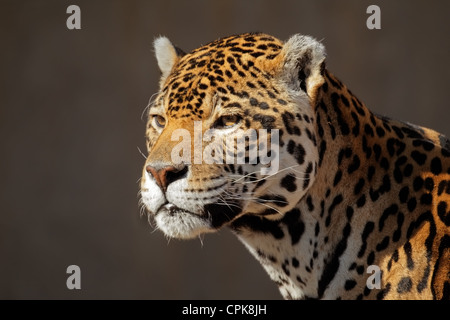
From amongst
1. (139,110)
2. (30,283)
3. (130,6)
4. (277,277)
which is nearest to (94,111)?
(139,110)

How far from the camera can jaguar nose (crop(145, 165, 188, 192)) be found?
516cm

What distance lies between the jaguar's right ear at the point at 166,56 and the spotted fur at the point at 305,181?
31 centimetres

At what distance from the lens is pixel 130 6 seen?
39.5ft

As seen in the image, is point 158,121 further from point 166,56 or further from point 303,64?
point 303,64

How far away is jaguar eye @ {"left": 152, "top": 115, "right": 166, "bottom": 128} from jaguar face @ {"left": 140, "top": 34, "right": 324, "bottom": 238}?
0.62 ft

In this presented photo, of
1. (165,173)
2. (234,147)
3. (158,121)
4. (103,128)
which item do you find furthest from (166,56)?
(103,128)

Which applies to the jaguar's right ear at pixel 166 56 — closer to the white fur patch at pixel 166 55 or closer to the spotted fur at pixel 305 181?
the white fur patch at pixel 166 55

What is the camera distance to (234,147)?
211 inches

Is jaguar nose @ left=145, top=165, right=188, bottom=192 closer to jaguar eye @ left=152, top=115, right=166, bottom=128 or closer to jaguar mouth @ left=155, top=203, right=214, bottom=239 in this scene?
jaguar mouth @ left=155, top=203, right=214, bottom=239

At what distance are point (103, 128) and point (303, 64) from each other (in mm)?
6900

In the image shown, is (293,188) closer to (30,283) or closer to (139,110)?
(139,110)

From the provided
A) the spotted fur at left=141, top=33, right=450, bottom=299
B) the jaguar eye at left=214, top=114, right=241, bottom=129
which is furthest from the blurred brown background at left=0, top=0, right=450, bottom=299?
the jaguar eye at left=214, top=114, right=241, bottom=129

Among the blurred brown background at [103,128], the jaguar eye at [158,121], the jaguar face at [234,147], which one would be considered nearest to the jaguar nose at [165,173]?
the jaguar face at [234,147]

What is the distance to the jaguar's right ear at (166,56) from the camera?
6281 mm
